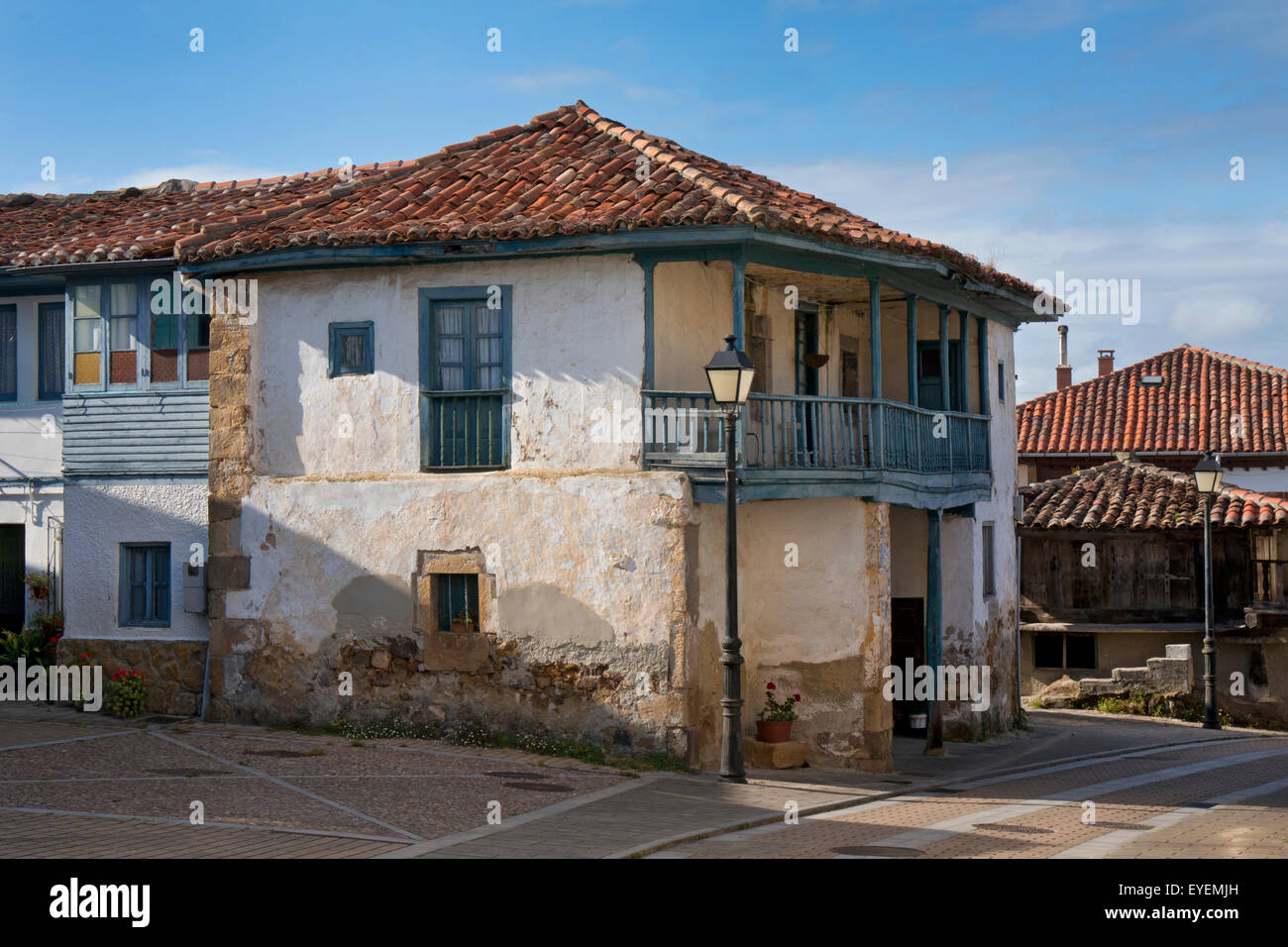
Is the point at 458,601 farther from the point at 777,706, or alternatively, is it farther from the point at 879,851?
the point at 879,851

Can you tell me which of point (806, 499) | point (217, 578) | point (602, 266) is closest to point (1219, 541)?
point (806, 499)

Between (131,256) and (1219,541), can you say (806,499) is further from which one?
(1219,541)

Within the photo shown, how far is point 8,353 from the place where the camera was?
64.1 feet

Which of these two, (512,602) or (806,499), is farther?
(806,499)

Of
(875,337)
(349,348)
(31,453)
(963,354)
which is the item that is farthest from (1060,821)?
(31,453)

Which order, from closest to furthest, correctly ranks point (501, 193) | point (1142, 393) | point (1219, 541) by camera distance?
point (501, 193) → point (1219, 541) → point (1142, 393)

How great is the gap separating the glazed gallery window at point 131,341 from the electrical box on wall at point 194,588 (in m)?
2.27

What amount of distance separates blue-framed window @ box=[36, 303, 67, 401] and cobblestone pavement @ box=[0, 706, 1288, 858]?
4294mm

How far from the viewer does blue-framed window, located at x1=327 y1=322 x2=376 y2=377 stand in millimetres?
16828

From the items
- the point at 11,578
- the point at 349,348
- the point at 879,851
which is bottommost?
the point at 879,851

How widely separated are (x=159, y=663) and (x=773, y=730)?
295 inches

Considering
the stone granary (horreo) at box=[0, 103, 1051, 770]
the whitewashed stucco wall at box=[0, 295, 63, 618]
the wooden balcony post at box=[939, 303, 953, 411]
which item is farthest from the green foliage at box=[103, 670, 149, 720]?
the wooden balcony post at box=[939, 303, 953, 411]
